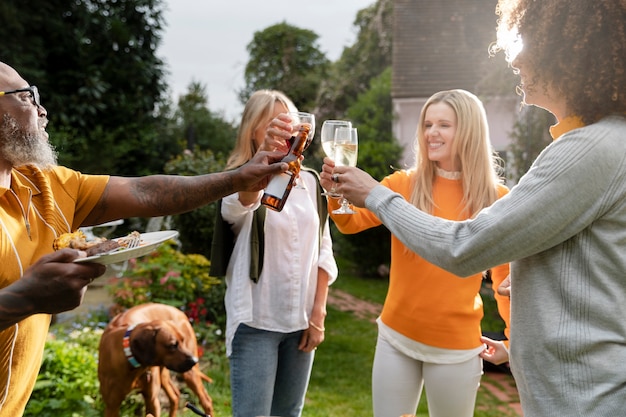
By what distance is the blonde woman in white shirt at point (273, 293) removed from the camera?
3051mm

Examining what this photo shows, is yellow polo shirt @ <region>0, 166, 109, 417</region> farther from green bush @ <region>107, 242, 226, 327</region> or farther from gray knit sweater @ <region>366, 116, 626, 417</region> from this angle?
green bush @ <region>107, 242, 226, 327</region>

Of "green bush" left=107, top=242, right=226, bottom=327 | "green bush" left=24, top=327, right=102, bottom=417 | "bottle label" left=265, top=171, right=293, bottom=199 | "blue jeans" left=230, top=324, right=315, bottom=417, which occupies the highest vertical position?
"bottle label" left=265, top=171, right=293, bottom=199

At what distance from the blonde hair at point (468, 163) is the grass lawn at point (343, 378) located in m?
3.05

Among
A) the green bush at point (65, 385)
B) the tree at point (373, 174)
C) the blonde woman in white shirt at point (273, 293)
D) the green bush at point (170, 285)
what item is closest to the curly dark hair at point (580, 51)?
the blonde woman in white shirt at point (273, 293)

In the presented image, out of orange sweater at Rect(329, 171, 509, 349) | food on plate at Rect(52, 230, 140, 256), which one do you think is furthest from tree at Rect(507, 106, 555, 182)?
food on plate at Rect(52, 230, 140, 256)

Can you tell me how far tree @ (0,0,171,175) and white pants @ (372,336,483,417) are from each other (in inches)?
412

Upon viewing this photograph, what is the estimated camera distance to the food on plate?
1688mm

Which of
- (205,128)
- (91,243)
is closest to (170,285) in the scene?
(91,243)

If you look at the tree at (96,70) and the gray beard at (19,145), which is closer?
the gray beard at (19,145)

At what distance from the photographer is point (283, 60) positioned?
21.8 m

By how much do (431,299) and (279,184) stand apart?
99cm

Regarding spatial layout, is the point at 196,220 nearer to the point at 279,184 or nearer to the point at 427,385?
the point at 427,385

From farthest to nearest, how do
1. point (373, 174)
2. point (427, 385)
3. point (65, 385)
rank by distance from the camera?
point (373, 174) < point (65, 385) < point (427, 385)

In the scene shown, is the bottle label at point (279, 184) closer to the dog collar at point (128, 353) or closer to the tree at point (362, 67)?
the dog collar at point (128, 353)
